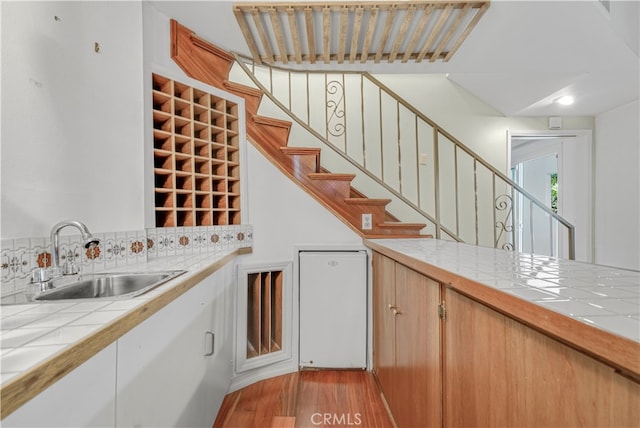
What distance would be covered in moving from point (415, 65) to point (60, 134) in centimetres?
236

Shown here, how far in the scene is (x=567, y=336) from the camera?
19.6 inches

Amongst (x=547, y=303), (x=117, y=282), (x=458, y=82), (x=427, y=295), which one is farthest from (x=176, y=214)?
(x=458, y=82)

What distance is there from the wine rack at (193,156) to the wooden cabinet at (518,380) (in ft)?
5.02

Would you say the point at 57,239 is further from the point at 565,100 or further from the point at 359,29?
the point at 565,100

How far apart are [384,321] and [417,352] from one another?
596 millimetres

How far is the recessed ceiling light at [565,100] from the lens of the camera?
3.05m

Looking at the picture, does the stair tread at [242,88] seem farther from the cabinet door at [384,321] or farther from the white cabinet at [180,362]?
the cabinet door at [384,321]

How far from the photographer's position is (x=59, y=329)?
627 millimetres

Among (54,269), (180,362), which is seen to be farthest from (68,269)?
(180,362)

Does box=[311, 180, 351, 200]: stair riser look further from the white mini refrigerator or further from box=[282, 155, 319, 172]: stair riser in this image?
the white mini refrigerator

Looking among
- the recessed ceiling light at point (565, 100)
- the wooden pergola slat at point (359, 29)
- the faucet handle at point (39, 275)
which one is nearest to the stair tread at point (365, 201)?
the wooden pergola slat at point (359, 29)

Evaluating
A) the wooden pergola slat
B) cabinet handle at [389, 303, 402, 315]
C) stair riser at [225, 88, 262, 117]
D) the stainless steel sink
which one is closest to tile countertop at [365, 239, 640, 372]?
cabinet handle at [389, 303, 402, 315]

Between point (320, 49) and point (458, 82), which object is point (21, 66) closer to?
point (320, 49)

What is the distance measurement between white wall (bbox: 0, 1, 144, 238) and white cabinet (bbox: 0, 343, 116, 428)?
668 millimetres
